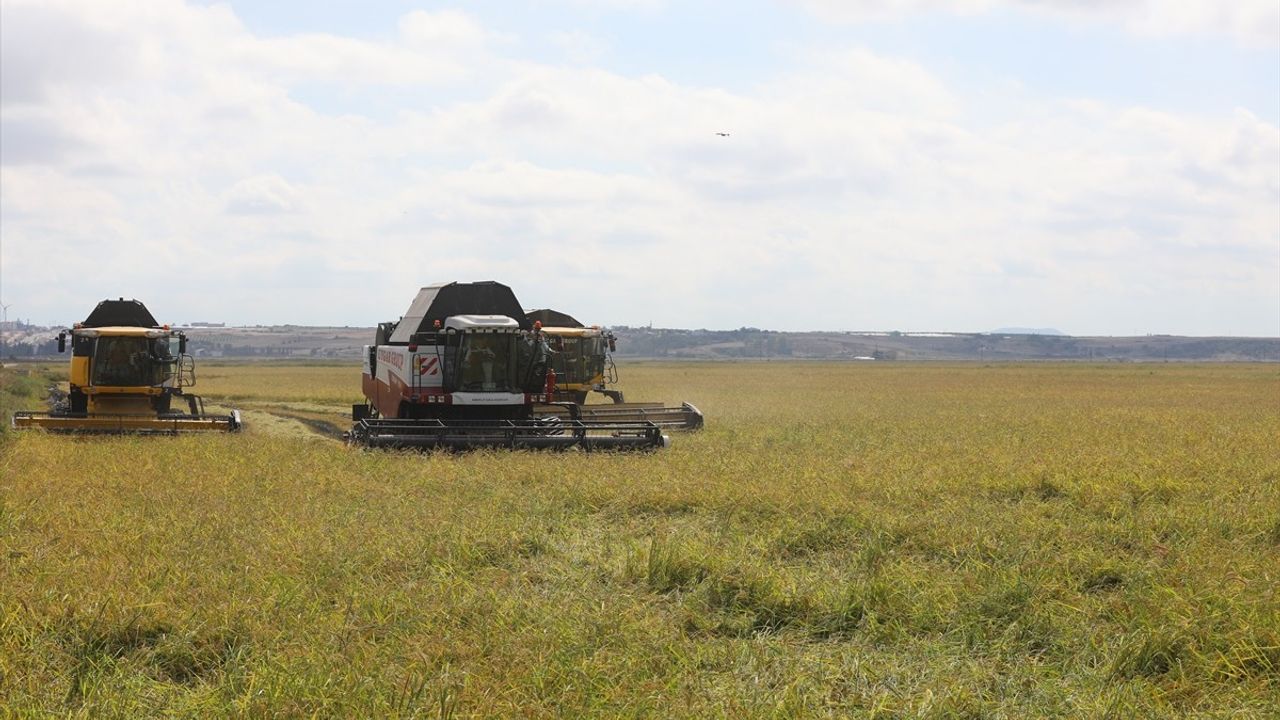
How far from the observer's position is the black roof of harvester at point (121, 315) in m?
28.9

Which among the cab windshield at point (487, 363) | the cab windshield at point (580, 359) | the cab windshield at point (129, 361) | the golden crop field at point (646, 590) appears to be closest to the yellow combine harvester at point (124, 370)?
the cab windshield at point (129, 361)

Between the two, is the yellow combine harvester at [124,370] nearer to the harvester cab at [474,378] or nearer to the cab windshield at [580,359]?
the harvester cab at [474,378]

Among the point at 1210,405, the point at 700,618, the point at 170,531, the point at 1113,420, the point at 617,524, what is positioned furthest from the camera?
the point at 1210,405

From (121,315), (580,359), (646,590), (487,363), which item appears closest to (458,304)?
(487,363)

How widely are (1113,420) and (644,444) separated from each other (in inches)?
638

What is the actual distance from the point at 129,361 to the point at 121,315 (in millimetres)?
2309

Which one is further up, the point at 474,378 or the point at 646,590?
the point at 474,378

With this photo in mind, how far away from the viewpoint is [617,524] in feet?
42.6

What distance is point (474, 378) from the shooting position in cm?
2297

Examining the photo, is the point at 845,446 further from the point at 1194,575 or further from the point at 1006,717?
the point at 1006,717

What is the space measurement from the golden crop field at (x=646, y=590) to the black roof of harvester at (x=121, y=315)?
523 inches

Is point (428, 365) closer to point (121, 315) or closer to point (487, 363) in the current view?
point (487, 363)

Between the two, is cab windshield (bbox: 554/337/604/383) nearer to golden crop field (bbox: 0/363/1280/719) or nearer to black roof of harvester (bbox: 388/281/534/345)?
black roof of harvester (bbox: 388/281/534/345)

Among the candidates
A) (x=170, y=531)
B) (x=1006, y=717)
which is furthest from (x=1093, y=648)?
(x=170, y=531)
